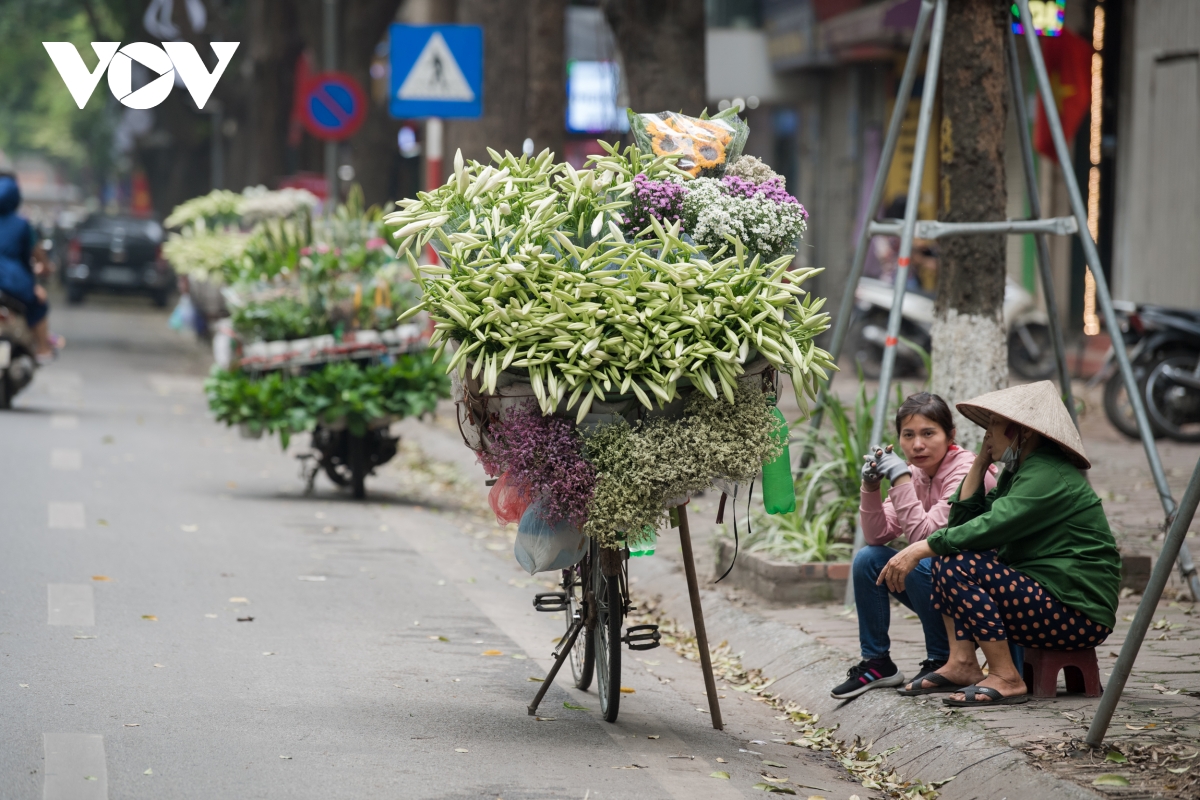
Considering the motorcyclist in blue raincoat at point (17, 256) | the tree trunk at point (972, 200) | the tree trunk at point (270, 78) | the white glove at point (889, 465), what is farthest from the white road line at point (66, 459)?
the tree trunk at point (270, 78)

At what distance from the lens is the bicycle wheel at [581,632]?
18.3 feet

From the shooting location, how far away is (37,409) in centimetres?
1398

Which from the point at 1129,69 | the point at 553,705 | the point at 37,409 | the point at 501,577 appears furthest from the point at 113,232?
the point at 553,705

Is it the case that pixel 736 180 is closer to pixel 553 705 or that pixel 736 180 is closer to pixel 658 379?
pixel 658 379

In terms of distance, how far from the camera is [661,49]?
33.7 ft

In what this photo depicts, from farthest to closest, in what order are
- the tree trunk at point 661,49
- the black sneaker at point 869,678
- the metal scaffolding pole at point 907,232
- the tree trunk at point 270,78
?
the tree trunk at point 270,78
the tree trunk at point 661,49
the metal scaffolding pole at point 907,232
the black sneaker at point 869,678

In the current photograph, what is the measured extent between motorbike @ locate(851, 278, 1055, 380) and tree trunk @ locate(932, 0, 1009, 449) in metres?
6.72

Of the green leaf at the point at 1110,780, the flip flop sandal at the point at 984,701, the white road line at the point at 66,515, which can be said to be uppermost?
the green leaf at the point at 1110,780

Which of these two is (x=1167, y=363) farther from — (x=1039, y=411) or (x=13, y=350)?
(x=13, y=350)

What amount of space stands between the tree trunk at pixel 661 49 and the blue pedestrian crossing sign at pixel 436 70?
270 centimetres

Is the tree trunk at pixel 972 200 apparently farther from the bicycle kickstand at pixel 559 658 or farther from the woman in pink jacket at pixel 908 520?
the bicycle kickstand at pixel 559 658

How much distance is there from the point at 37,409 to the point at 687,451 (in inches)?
415

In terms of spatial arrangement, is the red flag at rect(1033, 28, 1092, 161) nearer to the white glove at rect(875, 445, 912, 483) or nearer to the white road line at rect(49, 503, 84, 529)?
the white road line at rect(49, 503, 84, 529)

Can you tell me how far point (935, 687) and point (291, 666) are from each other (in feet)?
7.74
